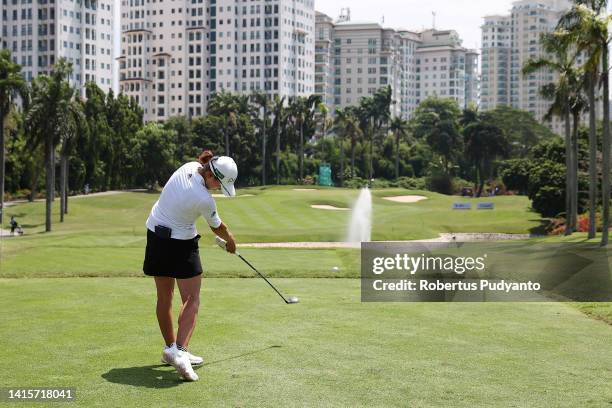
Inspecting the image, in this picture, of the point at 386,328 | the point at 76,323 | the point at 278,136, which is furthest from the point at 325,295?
the point at 278,136

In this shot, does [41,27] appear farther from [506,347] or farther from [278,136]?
[506,347]

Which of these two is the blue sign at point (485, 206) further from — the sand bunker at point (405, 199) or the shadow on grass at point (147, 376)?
the shadow on grass at point (147, 376)

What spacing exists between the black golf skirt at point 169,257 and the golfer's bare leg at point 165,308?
0.15 m

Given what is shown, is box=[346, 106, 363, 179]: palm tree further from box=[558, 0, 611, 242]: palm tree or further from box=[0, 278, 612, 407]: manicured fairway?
box=[0, 278, 612, 407]: manicured fairway

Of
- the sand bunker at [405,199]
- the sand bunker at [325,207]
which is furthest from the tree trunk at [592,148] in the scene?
the sand bunker at [405,199]

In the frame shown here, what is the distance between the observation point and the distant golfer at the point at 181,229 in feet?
30.0

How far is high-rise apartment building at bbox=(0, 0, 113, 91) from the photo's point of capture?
186 meters

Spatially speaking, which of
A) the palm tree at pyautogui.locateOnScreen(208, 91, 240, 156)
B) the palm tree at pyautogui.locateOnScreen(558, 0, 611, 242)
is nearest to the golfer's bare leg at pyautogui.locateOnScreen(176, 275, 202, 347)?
the palm tree at pyautogui.locateOnScreen(558, 0, 611, 242)

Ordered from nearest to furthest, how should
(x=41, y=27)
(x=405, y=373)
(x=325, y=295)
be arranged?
(x=405, y=373)
(x=325, y=295)
(x=41, y=27)

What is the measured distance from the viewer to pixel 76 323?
38.0ft

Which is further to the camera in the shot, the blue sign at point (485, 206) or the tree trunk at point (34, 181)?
the tree trunk at point (34, 181)

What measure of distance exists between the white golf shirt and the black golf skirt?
10 cm

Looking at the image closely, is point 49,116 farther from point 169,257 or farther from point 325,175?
point 325,175

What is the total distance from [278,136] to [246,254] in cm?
9943
